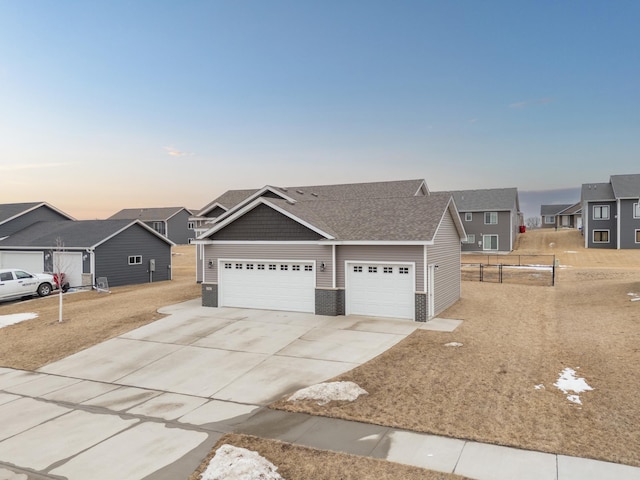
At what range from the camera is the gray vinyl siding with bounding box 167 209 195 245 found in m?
74.2

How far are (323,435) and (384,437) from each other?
→ 1078 millimetres

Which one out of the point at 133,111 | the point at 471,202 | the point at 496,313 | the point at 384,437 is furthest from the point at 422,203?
the point at 471,202

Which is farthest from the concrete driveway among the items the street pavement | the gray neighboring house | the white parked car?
the gray neighboring house

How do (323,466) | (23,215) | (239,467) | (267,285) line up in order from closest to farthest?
(239,467) → (323,466) → (267,285) → (23,215)

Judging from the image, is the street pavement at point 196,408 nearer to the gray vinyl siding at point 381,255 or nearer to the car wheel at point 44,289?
the gray vinyl siding at point 381,255

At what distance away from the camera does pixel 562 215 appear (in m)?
77.3

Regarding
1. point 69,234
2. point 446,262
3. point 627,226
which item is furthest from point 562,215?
point 69,234

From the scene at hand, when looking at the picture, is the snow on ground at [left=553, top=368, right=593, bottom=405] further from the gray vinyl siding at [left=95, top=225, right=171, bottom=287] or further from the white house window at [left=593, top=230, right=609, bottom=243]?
the white house window at [left=593, top=230, right=609, bottom=243]

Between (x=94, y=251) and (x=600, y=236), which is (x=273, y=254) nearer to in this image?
(x=94, y=251)

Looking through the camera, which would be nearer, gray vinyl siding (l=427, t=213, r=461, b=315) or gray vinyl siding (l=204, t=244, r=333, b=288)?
gray vinyl siding (l=204, t=244, r=333, b=288)

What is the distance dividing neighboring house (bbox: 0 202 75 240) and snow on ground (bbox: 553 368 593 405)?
3668cm

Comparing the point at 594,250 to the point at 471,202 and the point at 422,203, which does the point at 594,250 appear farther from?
the point at 422,203

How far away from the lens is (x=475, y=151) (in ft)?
116

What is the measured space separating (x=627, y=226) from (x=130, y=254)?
162ft
